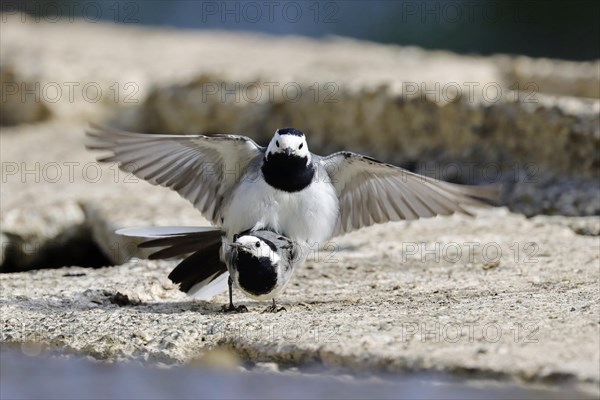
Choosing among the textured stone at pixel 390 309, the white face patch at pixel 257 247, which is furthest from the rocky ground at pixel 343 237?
the white face patch at pixel 257 247

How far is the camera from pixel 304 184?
14.1 feet

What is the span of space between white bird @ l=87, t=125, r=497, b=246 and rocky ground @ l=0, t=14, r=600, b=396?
0.90 ft

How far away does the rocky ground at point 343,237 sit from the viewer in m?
3.39

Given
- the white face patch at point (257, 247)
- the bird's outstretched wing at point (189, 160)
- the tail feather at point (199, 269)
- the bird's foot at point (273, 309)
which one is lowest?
the bird's foot at point (273, 309)

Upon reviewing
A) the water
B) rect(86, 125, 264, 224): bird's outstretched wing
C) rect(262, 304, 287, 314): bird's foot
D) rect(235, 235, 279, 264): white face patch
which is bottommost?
the water

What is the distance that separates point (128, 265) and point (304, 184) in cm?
95

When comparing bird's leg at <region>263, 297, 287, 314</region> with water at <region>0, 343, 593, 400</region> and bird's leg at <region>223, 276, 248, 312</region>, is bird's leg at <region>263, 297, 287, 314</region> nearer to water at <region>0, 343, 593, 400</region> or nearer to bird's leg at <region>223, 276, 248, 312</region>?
bird's leg at <region>223, 276, 248, 312</region>

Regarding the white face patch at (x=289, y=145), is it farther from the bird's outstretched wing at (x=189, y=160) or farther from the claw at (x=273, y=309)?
the claw at (x=273, y=309)

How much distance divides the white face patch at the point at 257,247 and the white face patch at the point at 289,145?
351mm

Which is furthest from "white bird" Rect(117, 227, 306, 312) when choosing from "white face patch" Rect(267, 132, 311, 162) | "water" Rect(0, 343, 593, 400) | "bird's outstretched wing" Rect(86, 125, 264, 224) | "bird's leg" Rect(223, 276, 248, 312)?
"water" Rect(0, 343, 593, 400)

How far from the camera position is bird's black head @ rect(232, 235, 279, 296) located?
13.4 ft

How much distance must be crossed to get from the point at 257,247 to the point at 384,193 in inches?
29.9

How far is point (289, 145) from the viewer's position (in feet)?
13.8

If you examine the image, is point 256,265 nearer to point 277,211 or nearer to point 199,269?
point 277,211
